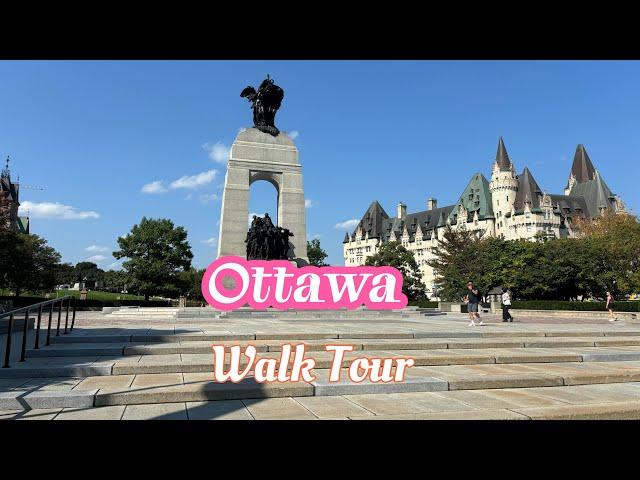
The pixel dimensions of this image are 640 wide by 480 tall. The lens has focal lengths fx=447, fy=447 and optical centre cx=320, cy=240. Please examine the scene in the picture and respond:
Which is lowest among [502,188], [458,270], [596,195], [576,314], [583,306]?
[576,314]

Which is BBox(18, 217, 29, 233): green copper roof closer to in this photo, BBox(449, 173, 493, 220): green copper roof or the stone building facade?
the stone building facade

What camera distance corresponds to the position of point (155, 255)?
5497cm

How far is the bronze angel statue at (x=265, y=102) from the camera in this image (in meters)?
29.5

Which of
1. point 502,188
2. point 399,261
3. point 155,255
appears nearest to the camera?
point 155,255

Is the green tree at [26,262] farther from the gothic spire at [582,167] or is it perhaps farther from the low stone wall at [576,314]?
the gothic spire at [582,167]

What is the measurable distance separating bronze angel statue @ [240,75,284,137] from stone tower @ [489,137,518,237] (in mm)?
85166

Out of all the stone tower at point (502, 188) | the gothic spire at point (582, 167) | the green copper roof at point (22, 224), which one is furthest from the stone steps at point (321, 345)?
the gothic spire at point (582, 167)

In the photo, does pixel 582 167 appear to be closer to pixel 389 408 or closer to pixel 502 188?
pixel 502 188

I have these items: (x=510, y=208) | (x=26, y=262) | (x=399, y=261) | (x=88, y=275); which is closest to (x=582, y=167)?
(x=510, y=208)

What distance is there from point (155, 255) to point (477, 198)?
8161 cm

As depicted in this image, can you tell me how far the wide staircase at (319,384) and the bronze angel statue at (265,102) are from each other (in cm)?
2077
